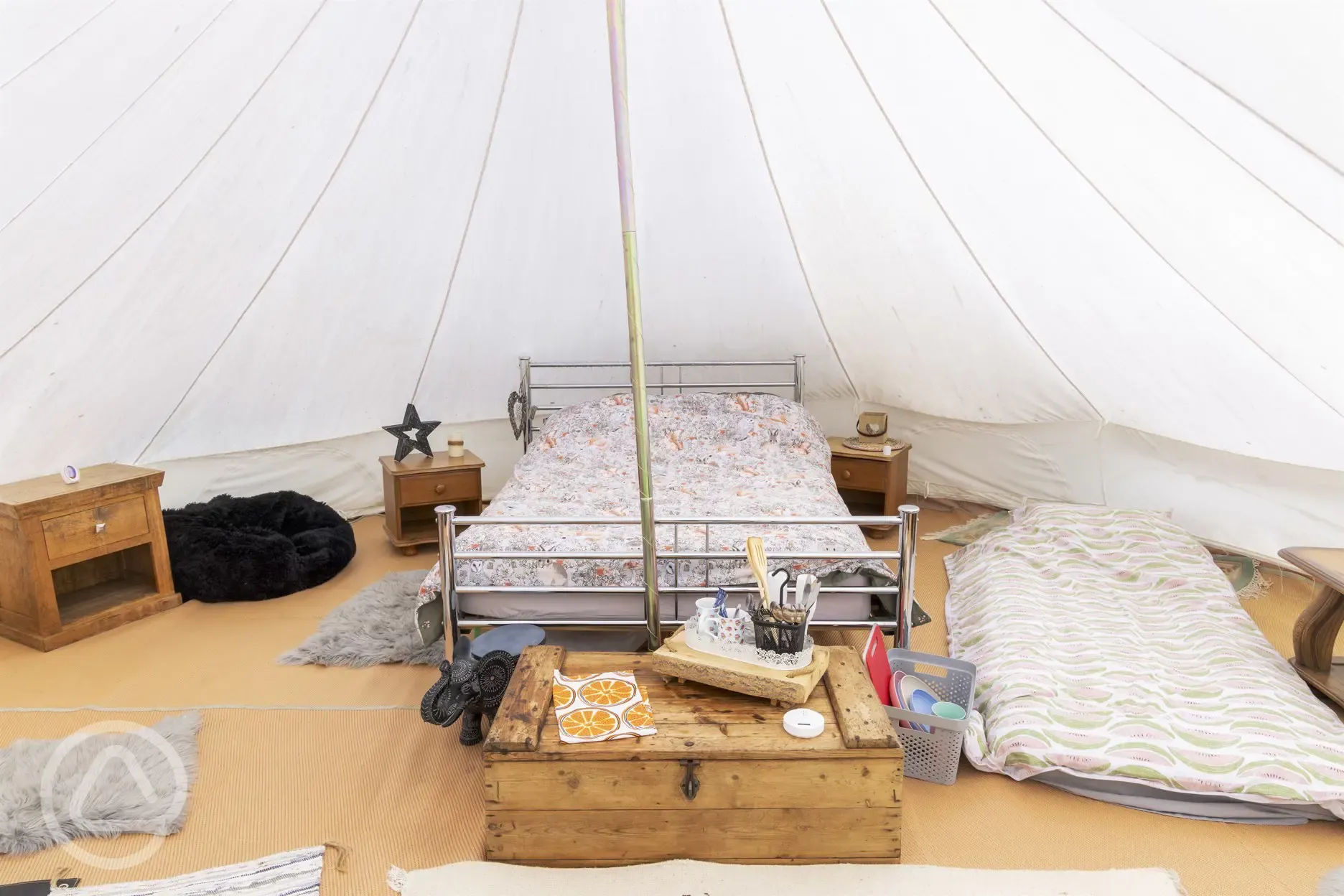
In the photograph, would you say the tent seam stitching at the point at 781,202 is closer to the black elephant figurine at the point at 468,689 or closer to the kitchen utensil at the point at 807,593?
the kitchen utensil at the point at 807,593

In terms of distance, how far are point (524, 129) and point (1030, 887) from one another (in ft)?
10.1

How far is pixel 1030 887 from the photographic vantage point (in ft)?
7.16

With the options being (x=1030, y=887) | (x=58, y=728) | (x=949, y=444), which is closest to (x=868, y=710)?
(x=1030, y=887)

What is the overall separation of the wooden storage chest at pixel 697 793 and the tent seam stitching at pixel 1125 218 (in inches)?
75.0

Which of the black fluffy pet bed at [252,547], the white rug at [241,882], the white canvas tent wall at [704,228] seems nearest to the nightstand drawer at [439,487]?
the black fluffy pet bed at [252,547]

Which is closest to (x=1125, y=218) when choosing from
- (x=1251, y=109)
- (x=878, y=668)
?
(x=1251, y=109)

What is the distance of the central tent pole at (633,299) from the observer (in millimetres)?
2332

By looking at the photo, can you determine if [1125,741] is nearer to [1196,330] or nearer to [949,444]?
[1196,330]

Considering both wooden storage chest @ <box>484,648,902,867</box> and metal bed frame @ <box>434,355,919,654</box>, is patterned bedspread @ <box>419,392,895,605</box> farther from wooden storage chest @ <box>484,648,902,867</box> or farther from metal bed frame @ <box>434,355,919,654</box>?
wooden storage chest @ <box>484,648,902,867</box>

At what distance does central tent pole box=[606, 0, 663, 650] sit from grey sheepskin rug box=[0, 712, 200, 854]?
4.57ft

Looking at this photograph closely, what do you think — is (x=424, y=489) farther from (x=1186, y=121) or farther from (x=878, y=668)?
(x=1186, y=121)

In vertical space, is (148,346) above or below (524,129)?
below

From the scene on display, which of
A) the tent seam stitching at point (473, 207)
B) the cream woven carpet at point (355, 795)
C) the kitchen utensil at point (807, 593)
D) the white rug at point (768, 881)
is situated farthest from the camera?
the tent seam stitching at point (473, 207)

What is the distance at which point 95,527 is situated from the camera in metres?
3.55
